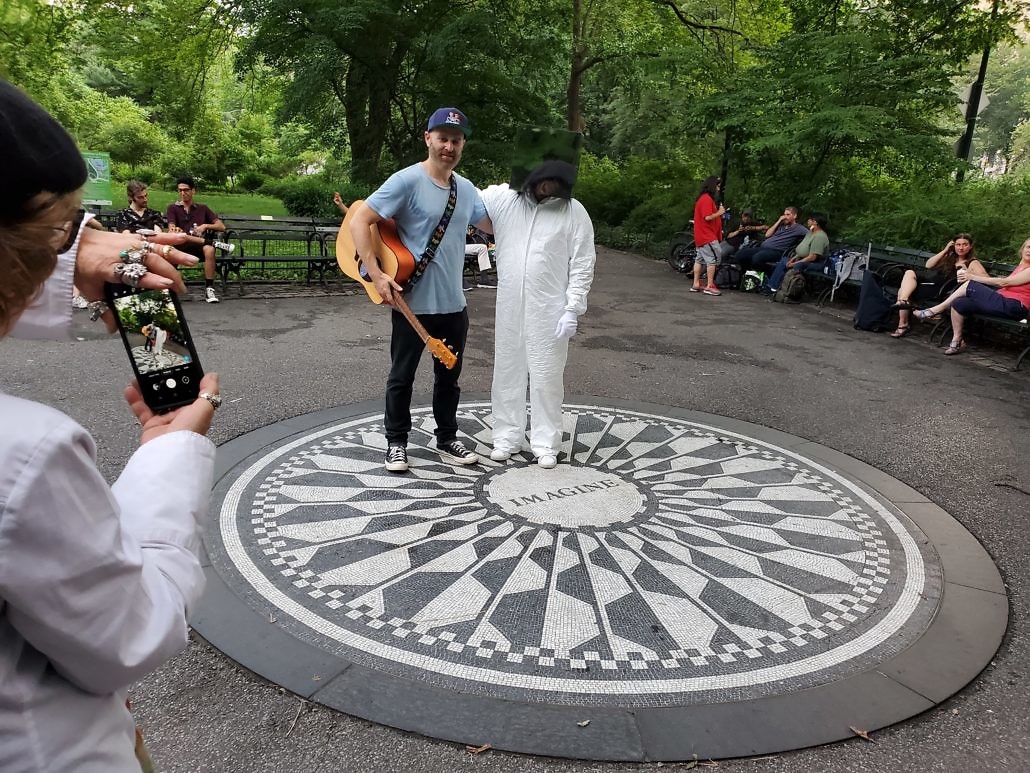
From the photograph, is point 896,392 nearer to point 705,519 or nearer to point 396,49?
point 705,519

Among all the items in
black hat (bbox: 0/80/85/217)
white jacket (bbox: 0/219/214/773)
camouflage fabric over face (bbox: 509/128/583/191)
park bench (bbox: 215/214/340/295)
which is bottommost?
park bench (bbox: 215/214/340/295)

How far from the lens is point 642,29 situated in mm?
19906

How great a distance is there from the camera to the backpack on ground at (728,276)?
513 inches

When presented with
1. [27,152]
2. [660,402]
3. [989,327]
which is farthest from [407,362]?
[989,327]

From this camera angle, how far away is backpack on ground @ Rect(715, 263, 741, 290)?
13.0 metres

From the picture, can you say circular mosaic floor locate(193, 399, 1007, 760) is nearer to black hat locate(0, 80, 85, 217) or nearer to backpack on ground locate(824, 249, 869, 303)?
black hat locate(0, 80, 85, 217)

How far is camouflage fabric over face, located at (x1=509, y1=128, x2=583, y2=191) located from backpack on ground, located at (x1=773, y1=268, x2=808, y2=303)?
827 centimetres

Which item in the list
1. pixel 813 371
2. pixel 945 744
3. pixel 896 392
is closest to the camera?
pixel 945 744

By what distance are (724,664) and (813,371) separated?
541cm

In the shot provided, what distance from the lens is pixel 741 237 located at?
13820 millimetres

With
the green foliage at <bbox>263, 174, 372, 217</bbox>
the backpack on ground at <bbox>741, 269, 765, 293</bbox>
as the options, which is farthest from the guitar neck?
the green foliage at <bbox>263, 174, 372, 217</bbox>

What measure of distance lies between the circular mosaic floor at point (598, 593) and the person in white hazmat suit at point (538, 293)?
11.3 inches

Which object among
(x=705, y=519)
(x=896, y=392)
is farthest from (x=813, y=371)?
(x=705, y=519)

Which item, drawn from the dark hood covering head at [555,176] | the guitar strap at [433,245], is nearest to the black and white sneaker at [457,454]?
the guitar strap at [433,245]
